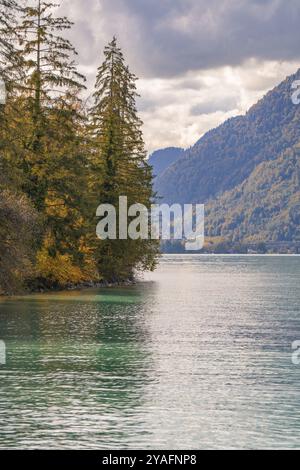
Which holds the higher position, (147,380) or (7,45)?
(7,45)

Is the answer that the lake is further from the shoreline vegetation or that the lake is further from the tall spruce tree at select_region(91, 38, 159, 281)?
the tall spruce tree at select_region(91, 38, 159, 281)

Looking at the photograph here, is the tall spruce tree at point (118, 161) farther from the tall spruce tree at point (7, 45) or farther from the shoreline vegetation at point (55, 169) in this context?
the tall spruce tree at point (7, 45)

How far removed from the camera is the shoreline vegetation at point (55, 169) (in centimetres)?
3778

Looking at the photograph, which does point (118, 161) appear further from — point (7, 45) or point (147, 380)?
point (147, 380)

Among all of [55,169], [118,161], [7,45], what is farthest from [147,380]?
[118,161]

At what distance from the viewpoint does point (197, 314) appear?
4284 centimetres

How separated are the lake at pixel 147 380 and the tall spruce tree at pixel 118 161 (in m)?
22.7

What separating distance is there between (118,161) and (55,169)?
47.9ft

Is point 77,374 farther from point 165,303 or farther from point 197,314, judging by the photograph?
point 165,303

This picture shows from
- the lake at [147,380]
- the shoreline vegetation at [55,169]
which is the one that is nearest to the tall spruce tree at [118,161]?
the shoreline vegetation at [55,169]

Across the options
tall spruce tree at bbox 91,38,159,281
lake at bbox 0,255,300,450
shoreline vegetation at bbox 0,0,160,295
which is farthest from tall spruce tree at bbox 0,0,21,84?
tall spruce tree at bbox 91,38,159,281

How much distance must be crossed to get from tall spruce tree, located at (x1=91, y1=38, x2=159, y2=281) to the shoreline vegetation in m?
0.10

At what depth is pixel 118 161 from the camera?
218 feet

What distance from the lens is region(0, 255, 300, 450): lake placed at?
52.8 ft
